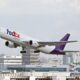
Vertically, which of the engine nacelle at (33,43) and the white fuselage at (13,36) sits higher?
the white fuselage at (13,36)

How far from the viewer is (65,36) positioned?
14200 centimetres

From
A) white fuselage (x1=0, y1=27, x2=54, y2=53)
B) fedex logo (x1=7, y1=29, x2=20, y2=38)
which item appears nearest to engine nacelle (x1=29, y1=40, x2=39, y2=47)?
white fuselage (x1=0, y1=27, x2=54, y2=53)

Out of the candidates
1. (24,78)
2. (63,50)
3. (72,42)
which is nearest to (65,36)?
(63,50)

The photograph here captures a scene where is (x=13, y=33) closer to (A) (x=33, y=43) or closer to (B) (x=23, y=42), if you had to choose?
(B) (x=23, y=42)

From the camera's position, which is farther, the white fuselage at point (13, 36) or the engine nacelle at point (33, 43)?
the engine nacelle at point (33, 43)

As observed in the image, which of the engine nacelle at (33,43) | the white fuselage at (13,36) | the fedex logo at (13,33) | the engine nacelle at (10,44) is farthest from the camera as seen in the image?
the engine nacelle at (10,44)

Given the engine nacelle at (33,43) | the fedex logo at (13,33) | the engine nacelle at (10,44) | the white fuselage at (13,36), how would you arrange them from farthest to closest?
1. the engine nacelle at (10,44)
2. the engine nacelle at (33,43)
3. the fedex logo at (13,33)
4. the white fuselage at (13,36)

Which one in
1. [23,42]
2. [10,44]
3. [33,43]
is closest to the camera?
A: [23,42]

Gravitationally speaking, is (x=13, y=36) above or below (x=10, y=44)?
above

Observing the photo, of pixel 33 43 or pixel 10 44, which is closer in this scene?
pixel 33 43

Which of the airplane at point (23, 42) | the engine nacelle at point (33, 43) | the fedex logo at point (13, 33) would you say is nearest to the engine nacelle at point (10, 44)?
the airplane at point (23, 42)

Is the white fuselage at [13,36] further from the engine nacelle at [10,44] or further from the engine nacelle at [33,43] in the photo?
the engine nacelle at [10,44]

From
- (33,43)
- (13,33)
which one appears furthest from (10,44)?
(33,43)

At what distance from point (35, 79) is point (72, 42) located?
1786 inches
